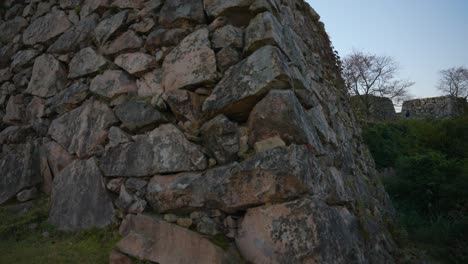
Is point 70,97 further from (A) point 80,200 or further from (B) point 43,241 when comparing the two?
(B) point 43,241

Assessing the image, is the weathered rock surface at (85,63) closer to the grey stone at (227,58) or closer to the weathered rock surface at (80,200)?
the weathered rock surface at (80,200)

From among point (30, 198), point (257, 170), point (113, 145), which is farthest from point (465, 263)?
point (30, 198)

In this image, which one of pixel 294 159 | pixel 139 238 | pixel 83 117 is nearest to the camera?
pixel 294 159

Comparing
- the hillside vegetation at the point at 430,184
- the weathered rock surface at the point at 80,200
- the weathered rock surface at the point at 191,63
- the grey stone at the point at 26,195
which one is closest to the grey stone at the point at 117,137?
the weathered rock surface at the point at 80,200

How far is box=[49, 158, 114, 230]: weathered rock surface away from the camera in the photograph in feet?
7.68

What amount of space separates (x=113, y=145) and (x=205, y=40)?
3.69 ft

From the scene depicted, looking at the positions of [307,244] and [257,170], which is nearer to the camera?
[307,244]

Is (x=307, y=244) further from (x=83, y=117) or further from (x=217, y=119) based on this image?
(x=83, y=117)

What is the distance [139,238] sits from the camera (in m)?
2.02

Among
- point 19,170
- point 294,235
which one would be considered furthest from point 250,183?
point 19,170

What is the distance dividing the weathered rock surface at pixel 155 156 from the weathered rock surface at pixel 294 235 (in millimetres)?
539

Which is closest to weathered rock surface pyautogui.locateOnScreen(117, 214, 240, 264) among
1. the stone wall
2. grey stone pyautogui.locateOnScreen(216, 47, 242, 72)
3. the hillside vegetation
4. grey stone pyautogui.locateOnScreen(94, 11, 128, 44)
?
the stone wall

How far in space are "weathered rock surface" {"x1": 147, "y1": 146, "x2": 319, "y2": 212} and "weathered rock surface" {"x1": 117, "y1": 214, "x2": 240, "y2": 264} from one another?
154 mm

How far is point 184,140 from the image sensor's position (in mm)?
2186
